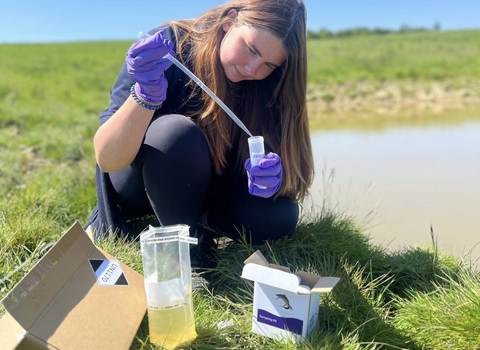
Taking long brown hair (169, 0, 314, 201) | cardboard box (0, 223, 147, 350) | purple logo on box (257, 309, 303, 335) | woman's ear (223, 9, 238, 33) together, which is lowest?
purple logo on box (257, 309, 303, 335)

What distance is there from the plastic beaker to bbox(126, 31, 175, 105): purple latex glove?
0.43 m

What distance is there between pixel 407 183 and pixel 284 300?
2.28 metres

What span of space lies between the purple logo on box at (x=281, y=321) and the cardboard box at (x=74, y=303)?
311 millimetres

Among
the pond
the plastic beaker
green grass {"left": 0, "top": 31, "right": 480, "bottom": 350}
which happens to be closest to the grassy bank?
the pond

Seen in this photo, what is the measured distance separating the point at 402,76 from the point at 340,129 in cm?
655

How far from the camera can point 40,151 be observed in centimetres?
397

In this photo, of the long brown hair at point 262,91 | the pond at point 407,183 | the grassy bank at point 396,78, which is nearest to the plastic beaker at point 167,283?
the long brown hair at point 262,91

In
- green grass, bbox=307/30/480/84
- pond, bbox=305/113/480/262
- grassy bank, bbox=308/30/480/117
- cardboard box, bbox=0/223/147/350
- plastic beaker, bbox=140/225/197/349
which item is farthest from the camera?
green grass, bbox=307/30/480/84

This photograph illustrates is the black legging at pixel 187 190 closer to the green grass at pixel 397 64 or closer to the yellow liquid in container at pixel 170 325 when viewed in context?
the yellow liquid in container at pixel 170 325

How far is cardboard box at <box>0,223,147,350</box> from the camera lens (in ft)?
3.21

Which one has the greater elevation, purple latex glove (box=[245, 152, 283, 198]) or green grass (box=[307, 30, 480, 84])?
purple latex glove (box=[245, 152, 283, 198])

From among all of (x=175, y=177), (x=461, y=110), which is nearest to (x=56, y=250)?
(x=175, y=177)

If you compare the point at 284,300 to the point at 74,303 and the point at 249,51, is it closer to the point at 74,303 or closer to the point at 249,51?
the point at 74,303

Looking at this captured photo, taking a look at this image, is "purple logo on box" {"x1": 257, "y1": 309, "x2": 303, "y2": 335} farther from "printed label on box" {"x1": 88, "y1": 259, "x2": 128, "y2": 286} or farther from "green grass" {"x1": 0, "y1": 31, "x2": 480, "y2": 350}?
"printed label on box" {"x1": 88, "y1": 259, "x2": 128, "y2": 286}
